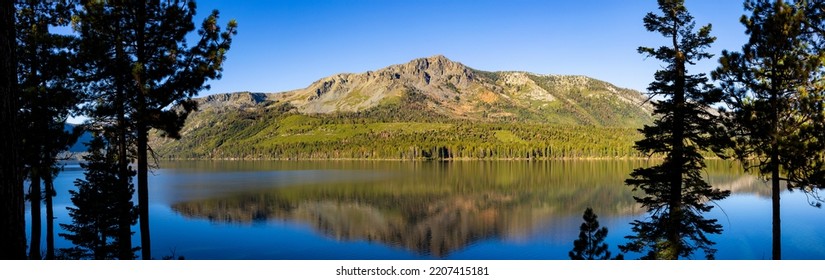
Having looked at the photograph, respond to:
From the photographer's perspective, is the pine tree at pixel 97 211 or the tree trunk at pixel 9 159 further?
the pine tree at pixel 97 211

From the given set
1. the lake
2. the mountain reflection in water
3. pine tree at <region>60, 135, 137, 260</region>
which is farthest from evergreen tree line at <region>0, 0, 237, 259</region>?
the mountain reflection in water

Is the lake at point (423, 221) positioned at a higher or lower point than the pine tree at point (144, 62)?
lower

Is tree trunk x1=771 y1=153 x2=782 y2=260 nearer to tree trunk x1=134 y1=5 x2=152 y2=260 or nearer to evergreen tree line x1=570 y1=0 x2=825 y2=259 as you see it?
evergreen tree line x1=570 y1=0 x2=825 y2=259

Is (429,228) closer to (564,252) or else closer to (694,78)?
(564,252)

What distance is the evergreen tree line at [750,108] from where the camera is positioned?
16234mm

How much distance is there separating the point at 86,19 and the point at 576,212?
63635mm

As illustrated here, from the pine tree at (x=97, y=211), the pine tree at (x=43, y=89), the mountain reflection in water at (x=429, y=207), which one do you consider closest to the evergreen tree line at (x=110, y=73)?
the pine tree at (x=43, y=89)

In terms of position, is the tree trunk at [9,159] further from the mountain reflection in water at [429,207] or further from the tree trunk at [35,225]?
the mountain reflection in water at [429,207]

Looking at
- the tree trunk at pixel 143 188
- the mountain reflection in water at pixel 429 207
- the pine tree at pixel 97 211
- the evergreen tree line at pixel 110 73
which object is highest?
the evergreen tree line at pixel 110 73

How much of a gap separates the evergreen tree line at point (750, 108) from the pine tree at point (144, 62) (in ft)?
57.0

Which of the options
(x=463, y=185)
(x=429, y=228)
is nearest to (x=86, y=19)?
(x=429, y=228)

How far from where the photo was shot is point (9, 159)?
8.35 meters

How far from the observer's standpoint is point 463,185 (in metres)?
107
